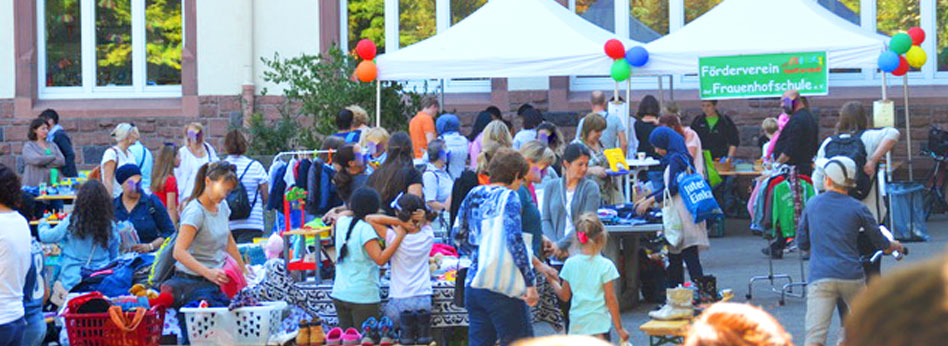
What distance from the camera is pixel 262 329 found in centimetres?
764

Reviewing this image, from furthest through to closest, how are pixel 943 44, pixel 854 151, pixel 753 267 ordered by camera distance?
pixel 943 44 → pixel 753 267 → pixel 854 151

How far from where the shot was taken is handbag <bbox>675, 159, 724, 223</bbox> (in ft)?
33.4

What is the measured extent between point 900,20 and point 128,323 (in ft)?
44.4

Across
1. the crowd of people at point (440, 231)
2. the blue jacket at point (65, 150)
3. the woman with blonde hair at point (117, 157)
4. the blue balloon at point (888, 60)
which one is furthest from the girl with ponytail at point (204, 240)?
the blue jacket at point (65, 150)

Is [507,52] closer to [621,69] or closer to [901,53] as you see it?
[621,69]

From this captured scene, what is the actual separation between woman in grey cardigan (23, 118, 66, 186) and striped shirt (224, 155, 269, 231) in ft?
16.1

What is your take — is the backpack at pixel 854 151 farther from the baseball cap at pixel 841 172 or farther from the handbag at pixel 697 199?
the baseball cap at pixel 841 172

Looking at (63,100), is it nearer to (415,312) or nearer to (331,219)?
(331,219)

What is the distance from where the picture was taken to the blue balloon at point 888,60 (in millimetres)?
12844

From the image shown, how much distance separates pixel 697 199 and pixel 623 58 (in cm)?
351

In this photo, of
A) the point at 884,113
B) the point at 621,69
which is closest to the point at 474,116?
the point at 621,69

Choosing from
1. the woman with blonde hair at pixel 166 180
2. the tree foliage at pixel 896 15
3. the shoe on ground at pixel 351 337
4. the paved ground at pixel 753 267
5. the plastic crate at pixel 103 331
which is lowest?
the paved ground at pixel 753 267

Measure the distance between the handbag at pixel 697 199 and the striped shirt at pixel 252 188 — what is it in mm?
3460

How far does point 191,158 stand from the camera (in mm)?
13016
